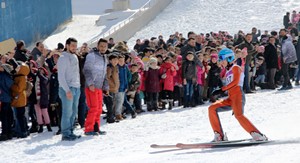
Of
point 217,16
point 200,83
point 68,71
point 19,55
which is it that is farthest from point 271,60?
point 217,16

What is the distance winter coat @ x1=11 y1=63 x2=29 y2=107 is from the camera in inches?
460

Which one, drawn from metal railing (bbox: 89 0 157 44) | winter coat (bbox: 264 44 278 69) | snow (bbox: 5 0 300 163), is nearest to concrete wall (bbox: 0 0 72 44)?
metal railing (bbox: 89 0 157 44)

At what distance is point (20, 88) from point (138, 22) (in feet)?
80.3

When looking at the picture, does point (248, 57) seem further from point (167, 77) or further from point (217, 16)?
point (217, 16)

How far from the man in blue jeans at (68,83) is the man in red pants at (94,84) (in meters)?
0.40

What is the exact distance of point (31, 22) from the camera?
110ft

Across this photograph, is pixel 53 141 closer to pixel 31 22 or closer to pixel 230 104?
pixel 230 104

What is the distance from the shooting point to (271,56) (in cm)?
1775

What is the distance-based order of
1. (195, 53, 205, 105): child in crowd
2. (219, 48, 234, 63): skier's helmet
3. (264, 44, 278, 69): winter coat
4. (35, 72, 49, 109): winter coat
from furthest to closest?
(264, 44, 278, 69): winter coat < (195, 53, 205, 105): child in crowd < (35, 72, 49, 109): winter coat < (219, 48, 234, 63): skier's helmet

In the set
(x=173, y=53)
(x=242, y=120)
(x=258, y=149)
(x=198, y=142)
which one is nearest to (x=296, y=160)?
(x=258, y=149)

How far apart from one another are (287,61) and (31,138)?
27.7 ft

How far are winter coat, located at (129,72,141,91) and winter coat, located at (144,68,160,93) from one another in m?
0.50

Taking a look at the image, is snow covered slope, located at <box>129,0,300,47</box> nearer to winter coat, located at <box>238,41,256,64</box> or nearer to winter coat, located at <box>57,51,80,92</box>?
winter coat, located at <box>238,41,256,64</box>

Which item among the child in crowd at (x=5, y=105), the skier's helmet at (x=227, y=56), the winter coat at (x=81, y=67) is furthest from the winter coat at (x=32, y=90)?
the skier's helmet at (x=227, y=56)
